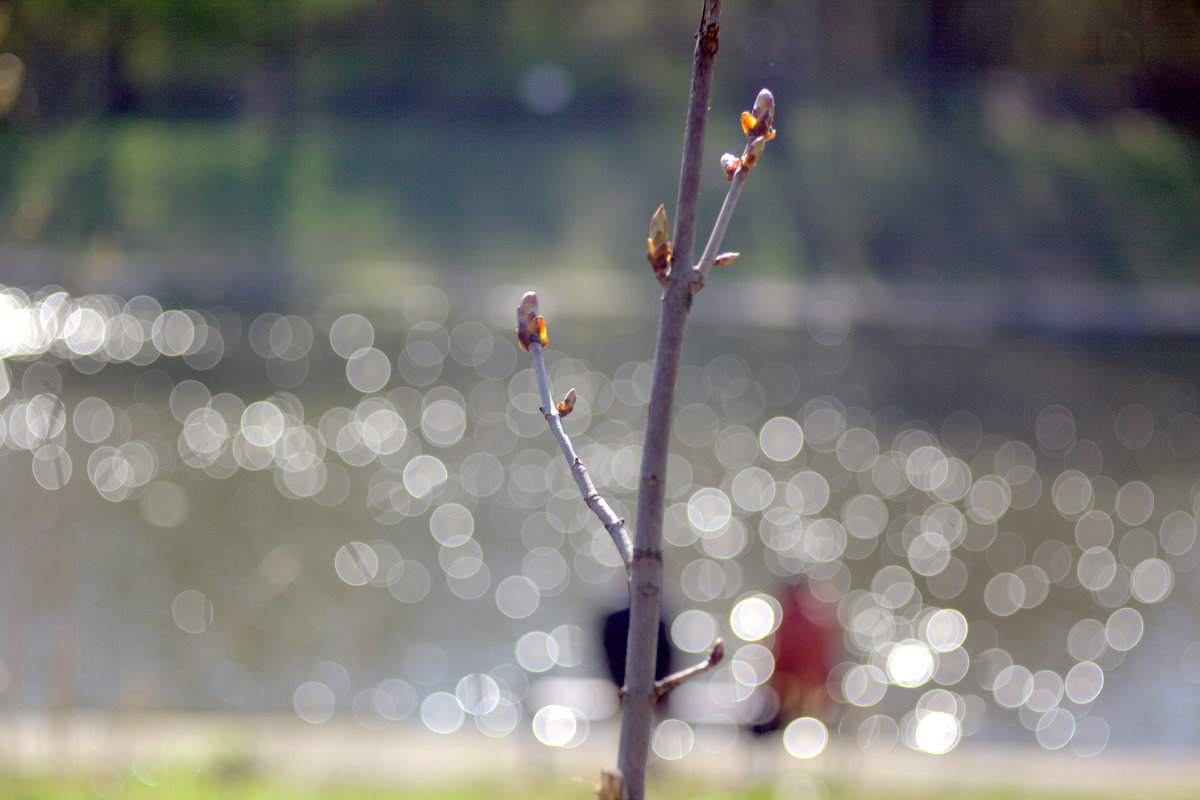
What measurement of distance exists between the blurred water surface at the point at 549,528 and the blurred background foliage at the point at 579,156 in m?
3.01

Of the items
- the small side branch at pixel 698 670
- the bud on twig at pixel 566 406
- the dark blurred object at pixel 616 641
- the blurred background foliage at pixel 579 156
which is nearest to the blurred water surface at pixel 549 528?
the dark blurred object at pixel 616 641

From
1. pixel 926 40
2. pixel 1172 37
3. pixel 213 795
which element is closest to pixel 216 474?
pixel 213 795

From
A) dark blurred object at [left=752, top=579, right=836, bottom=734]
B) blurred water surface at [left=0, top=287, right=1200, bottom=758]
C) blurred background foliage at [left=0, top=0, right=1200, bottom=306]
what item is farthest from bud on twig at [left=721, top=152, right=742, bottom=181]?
blurred background foliage at [left=0, top=0, right=1200, bottom=306]

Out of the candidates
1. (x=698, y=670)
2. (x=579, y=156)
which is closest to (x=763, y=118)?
(x=698, y=670)

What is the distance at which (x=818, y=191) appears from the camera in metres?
26.0

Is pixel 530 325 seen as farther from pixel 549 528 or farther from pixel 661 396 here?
pixel 549 528

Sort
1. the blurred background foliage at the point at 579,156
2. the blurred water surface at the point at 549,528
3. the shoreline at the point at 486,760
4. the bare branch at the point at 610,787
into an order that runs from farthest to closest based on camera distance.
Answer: the blurred background foliage at the point at 579,156 → the blurred water surface at the point at 549,528 → the shoreline at the point at 486,760 → the bare branch at the point at 610,787

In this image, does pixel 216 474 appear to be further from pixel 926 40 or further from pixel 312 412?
pixel 926 40

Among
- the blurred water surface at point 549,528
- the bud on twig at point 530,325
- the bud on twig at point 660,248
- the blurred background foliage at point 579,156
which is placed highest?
the blurred background foliage at point 579,156

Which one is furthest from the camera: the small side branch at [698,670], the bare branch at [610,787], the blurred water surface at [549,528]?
the blurred water surface at [549,528]

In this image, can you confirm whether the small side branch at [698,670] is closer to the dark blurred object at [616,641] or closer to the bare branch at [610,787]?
the bare branch at [610,787]

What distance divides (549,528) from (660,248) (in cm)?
1032

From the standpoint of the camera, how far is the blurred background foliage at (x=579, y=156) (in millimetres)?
18766

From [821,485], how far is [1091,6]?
8.98 metres
